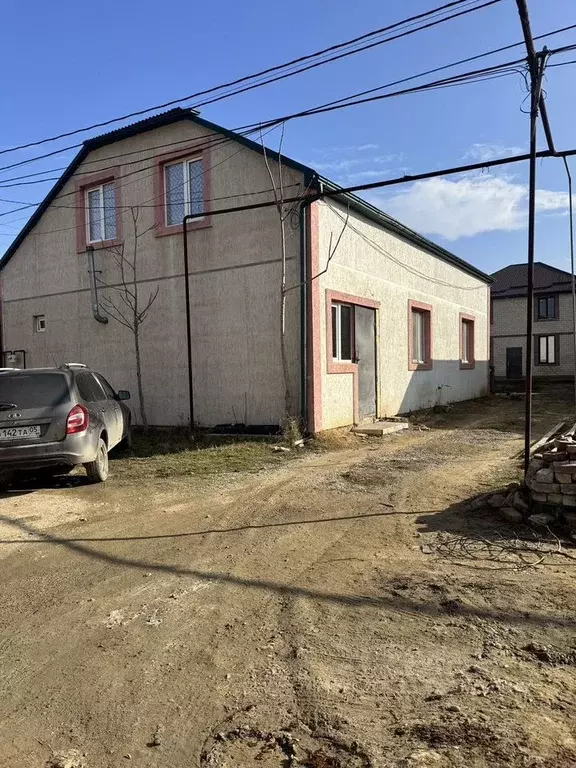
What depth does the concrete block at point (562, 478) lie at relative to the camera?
5160mm

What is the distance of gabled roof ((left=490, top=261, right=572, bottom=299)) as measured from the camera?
3753 centimetres

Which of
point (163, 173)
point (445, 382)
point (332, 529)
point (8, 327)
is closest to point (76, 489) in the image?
point (332, 529)

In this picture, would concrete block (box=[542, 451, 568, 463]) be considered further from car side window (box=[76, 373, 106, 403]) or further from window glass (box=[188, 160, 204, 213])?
window glass (box=[188, 160, 204, 213])

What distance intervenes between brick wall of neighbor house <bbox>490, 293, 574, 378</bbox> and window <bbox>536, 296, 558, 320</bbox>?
1.07 ft

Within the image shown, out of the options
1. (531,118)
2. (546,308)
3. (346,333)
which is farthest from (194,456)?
(546,308)

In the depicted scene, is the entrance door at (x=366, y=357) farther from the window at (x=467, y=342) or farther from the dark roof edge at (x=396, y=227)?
the window at (x=467, y=342)

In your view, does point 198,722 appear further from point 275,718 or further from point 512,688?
Answer: point 512,688

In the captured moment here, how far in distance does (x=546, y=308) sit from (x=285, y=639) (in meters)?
39.5

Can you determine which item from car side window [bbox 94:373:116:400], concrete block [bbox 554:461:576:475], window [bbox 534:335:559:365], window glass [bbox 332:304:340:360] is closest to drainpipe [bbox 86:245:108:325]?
car side window [bbox 94:373:116:400]

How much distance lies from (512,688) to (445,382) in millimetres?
15502

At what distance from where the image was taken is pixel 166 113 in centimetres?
1206

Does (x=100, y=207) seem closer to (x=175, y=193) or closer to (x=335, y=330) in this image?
(x=175, y=193)

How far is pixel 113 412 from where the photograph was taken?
29.9 feet

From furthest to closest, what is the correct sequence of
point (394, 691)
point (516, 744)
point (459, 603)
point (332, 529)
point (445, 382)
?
1. point (445, 382)
2. point (332, 529)
3. point (459, 603)
4. point (394, 691)
5. point (516, 744)
